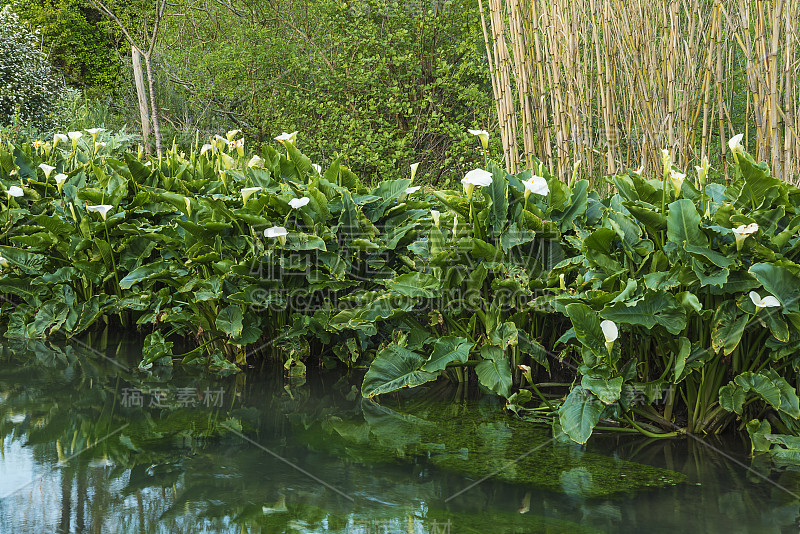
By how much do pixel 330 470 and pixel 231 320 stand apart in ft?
3.39

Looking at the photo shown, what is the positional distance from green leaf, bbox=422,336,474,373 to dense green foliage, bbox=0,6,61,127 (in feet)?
28.4

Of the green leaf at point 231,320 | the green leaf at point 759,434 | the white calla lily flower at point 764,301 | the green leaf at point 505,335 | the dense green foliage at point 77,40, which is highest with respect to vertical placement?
the dense green foliage at point 77,40

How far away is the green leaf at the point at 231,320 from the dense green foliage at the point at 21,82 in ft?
25.7

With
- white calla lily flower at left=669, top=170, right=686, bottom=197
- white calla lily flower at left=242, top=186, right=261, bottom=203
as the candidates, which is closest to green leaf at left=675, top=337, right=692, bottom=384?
white calla lily flower at left=669, top=170, right=686, bottom=197

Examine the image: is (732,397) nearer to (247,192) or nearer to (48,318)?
(247,192)

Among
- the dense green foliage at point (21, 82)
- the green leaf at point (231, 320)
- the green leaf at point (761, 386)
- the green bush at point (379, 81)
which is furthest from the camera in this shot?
the dense green foliage at point (21, 82)

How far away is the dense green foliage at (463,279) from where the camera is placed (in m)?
2.05

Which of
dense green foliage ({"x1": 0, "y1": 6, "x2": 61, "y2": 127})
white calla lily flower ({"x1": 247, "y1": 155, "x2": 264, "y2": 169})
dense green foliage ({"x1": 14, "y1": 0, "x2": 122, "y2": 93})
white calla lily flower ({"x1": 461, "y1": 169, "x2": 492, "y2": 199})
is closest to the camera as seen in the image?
white calla lily flower ({"x1": 461, "y1": 169, "x2": 492, "y2": 199})

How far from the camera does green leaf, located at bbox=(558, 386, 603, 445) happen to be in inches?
79.6

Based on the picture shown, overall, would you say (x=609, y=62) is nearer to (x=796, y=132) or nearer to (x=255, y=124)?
(x=796, y=132)

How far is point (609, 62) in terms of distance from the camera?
133 inches

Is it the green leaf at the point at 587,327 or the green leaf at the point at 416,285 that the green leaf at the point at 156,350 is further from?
the green leaf at the point at 587,327

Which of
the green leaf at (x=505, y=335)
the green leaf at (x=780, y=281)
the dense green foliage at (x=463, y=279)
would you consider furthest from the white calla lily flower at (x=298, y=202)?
the green leaf at (x=780, y=281)

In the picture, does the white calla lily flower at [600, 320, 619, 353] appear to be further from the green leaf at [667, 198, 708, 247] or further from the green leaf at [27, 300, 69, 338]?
the green leaf at [27, 300, 69, 338]
